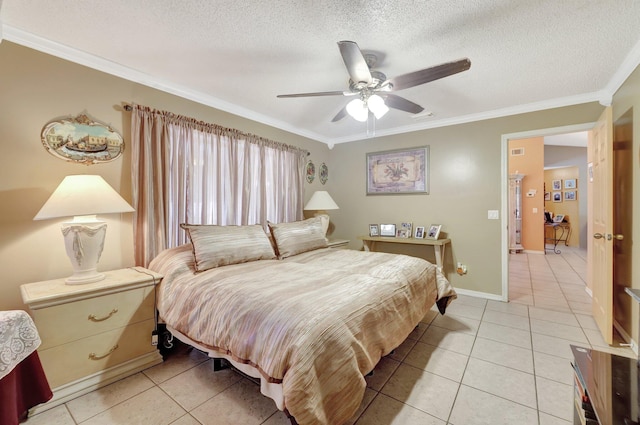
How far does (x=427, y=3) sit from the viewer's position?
1.60 m

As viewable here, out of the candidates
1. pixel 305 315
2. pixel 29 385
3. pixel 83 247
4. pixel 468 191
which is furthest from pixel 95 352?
pixel 468 191

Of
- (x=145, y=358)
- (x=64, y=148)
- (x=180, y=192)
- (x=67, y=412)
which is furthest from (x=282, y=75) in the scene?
(x=67, y=412)

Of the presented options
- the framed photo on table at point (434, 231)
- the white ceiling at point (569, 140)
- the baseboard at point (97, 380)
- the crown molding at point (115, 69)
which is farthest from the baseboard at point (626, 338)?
the white ceiling at point (569, 140)

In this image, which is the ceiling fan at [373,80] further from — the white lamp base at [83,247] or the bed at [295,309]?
the white lamp base at [83,247]

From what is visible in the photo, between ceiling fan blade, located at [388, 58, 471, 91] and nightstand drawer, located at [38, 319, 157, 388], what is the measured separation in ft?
8.82

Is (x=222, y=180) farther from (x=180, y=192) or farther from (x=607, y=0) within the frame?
(x=607, y=0)

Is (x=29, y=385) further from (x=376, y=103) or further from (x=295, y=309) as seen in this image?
(x=376, y=103)

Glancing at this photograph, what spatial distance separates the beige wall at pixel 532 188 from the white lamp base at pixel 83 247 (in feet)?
28.2

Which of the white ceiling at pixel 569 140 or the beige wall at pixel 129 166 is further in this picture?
the white ceiling at pixel 569 140

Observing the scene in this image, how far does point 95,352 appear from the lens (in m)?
1.85

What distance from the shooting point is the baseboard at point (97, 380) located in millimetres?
1668

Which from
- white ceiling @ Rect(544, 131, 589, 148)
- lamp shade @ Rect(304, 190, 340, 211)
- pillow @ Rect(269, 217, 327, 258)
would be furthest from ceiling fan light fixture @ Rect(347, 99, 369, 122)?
white ceiling @ Rect(544, 131, 589, 148)

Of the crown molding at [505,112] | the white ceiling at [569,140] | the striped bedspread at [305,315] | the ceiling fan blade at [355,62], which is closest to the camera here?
the striped bedspread at [305,315]

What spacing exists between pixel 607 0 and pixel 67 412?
4.13 metres
